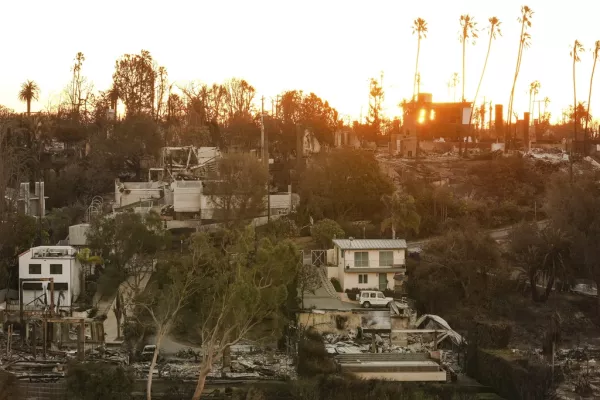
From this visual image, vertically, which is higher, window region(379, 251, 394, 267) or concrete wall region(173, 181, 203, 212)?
concrete wall region(173, 181, 203, 212)

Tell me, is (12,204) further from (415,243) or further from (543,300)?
(543,300)

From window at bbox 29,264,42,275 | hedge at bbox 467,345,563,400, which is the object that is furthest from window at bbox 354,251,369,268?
window at bbox 29,264,42,275

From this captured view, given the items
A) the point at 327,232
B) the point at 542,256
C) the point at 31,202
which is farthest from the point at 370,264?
the point at 31,202

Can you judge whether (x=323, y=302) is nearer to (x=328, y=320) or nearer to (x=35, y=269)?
(x=328, y=320)

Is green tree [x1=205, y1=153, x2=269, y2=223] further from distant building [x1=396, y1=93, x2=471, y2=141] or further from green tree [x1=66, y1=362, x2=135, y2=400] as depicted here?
distant building [x1=396, y1=93, x2=471, y2=141]

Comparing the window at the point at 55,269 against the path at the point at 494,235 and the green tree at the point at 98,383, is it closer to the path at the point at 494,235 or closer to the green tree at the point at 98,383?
the green tree at the point at 98,383

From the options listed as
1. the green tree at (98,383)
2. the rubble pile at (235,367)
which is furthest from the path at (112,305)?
the green tree at (98,383)
